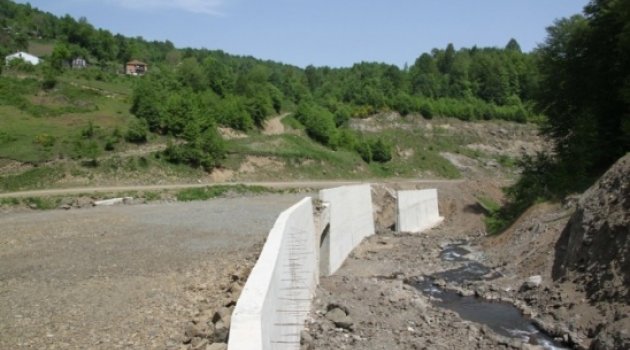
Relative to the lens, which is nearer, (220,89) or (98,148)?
(98,148)

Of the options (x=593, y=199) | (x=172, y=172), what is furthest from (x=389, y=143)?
(x=593, y=199)

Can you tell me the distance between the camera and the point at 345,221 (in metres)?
27.6

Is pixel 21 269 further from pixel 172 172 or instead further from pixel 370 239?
pixel 172 172

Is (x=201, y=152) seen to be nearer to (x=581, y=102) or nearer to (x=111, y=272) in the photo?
(x=581, y=102)

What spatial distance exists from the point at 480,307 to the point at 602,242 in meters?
4.11

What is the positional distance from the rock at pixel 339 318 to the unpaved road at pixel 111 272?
8.67 ft

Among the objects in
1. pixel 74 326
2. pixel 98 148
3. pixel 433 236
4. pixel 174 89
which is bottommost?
pixel 433 236

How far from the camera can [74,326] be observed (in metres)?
9.25

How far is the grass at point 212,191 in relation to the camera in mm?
33562

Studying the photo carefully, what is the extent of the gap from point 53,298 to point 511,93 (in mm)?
139093

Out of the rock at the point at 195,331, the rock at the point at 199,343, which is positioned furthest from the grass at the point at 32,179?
the rock at the point at 199,343

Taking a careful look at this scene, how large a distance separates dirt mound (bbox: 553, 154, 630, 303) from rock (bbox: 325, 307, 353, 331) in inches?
270

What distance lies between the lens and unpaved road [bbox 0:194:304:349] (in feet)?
29.8

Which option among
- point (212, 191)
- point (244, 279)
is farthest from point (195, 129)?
point (244, 279)
